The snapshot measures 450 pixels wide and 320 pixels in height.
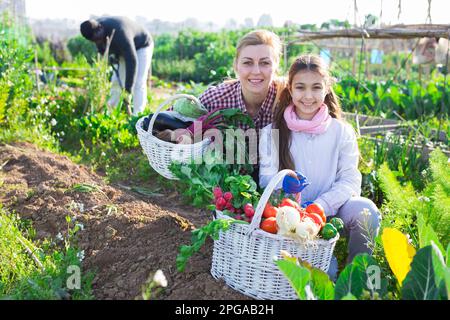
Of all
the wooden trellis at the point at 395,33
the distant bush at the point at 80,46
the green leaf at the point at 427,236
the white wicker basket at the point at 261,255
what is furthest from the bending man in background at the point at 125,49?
the distant bush at the point at 80,46

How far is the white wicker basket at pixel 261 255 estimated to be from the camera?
2.04 metres

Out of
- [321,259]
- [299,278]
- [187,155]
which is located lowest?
[321,259]

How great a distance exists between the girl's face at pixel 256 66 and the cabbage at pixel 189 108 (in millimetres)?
332

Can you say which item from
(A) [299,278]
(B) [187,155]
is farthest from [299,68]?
(A) [299,278]

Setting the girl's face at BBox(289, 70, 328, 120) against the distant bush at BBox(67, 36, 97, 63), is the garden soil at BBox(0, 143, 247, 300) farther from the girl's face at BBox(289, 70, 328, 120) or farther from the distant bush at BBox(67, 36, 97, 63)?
the distant bush at BBox(67, 36, 97, 63)

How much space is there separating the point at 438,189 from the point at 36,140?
3.56m

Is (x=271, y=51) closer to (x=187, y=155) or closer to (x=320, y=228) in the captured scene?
(x=187, y=155)

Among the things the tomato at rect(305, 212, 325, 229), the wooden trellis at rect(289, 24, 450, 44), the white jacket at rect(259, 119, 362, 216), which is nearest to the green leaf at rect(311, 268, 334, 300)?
the tomato at rect(305, 212, 325, 229)

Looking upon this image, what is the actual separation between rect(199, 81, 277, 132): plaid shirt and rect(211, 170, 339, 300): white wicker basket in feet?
3.54

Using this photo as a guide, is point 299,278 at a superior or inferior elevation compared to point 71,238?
superior

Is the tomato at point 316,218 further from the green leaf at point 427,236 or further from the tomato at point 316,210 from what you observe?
the green leaf at point 427,236

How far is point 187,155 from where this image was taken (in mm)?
2715

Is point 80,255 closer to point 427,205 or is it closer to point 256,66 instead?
point 256,66

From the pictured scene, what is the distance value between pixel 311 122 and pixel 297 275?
123 centimetres
